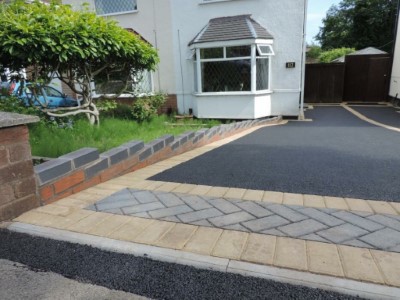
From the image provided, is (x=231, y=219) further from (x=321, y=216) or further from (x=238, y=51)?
(x=238, y=51)

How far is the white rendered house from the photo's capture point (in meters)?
10.8

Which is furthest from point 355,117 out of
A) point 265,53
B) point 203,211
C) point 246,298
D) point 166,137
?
point 246,298

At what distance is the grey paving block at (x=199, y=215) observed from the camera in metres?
2.64

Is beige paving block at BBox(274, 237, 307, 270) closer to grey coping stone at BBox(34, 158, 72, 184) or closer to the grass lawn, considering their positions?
grey coping stone at BBox(34, 158, 72, 184)

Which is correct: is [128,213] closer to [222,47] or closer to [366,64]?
[222,47]

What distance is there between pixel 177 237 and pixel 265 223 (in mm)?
747

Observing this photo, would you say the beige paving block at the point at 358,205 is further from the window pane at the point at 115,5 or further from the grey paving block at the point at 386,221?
the window pane at the point at 115,5

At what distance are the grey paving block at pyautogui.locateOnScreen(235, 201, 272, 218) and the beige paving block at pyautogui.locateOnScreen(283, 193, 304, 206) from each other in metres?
0.31

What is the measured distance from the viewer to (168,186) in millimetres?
3551

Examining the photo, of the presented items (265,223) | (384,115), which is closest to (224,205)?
(265,223)

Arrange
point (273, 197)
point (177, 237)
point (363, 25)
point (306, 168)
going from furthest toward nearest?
point (363, 25) < point (306, 168) < point (273, 197) < point (177, 237)

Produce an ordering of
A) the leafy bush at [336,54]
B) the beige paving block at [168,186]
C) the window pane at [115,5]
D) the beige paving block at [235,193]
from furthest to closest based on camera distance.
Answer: the leafy bush at [336,54] → the window pane at [115,5] → the beige paving block at [168,186] → the beige paving block at [235,193]

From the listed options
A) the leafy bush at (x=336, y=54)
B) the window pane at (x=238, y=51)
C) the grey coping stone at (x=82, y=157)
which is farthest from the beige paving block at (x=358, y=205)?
the leafy bush at (x=336, y=54)

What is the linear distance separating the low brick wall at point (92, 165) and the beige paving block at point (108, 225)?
76cm
